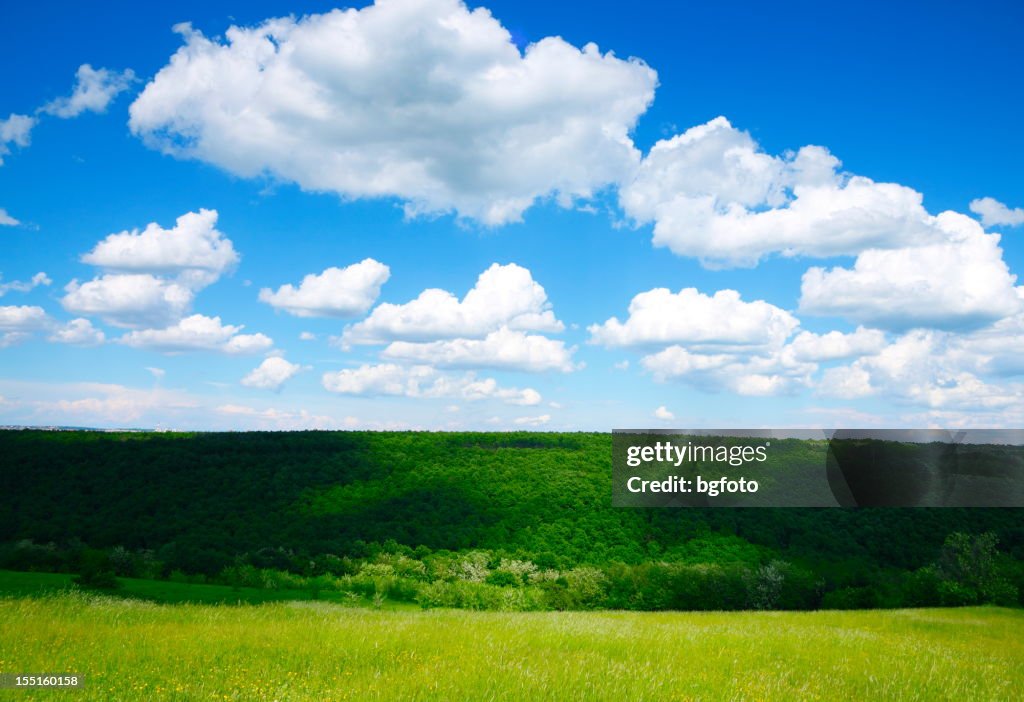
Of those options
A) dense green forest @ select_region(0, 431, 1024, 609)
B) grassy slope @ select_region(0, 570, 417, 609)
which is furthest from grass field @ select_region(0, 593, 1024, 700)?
dense green forest @ select_region(0, 431, 1024, 609)

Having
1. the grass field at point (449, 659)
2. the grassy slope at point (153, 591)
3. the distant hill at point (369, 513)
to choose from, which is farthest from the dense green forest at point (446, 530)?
the grass field at point (449, 659)

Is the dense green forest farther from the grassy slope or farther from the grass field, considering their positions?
the grass field

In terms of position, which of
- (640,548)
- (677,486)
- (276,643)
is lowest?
(640,548)

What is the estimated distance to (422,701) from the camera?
7832 millimetres

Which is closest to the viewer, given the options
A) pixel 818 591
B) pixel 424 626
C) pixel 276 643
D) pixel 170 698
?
pixel 170 698

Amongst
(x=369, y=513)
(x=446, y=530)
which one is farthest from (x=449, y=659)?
(x=369, y=513)

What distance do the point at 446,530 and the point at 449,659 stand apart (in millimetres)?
52288

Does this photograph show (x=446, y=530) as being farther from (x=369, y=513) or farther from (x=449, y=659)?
(x=449, y=659)

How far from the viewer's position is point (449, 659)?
33.8ft

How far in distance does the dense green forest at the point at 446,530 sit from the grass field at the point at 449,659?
21.9 metres

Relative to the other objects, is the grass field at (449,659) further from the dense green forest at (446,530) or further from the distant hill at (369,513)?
the distant hill at (369,513)

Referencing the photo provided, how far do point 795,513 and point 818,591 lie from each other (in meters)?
27.5

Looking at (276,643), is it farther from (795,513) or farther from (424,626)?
(795,513)

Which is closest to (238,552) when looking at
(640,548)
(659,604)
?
(659,604)
